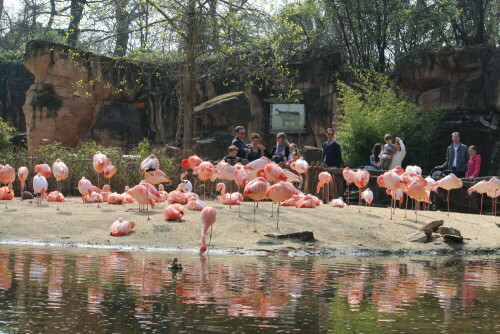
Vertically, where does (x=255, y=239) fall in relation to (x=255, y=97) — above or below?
below

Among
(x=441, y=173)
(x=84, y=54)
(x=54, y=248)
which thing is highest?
(x=84, y=54)

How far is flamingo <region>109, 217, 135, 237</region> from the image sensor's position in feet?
32.0

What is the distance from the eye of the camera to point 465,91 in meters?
23.2

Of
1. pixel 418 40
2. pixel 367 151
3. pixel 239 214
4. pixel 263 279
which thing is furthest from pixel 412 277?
pixel 418 40

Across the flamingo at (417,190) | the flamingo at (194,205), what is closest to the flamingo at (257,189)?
the flamingo at (194,205)

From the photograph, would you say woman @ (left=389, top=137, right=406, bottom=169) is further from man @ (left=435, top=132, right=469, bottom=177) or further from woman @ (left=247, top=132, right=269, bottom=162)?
woman @ (left=247, top=132, right=269, bottom=162)

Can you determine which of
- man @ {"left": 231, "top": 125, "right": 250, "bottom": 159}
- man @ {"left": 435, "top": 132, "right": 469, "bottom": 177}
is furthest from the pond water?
man @ {"left": 435, "top": 132, "right": 469, "bottom": 177}

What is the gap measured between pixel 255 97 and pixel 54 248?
1692 centimetres

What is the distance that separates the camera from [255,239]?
9.71 m

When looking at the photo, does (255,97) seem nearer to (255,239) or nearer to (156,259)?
(255,239)

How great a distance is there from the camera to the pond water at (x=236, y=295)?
4633 millimetres

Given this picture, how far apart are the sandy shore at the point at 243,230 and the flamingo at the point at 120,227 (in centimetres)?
8

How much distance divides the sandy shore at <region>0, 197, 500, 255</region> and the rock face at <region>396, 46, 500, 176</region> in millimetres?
11630

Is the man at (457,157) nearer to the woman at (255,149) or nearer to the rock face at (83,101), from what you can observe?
the woman at (255,149)
